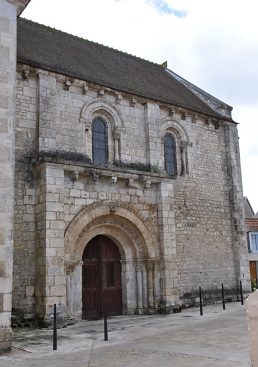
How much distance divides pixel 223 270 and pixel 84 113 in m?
8.07

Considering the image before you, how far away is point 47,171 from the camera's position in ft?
37.8

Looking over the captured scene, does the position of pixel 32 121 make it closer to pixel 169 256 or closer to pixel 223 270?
pixel 169 256

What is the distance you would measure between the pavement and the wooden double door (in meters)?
0.84

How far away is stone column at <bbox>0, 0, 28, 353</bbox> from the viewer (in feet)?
26.5

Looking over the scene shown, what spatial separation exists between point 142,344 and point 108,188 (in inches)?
223

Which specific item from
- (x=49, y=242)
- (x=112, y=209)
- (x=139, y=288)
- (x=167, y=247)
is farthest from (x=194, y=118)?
(x=49, y=242)

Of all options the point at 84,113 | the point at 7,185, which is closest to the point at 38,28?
the point at 84,113

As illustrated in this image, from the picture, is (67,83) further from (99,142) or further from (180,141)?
(180,141)

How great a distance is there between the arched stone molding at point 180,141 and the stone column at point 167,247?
1.81 meters

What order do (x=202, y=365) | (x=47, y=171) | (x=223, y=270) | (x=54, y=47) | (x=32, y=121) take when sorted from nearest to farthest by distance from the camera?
1. (x=202, y=365)
2. (x=47, y=171)
3. (x=32, y=121)
4. (x=54, y=47)
5. (x=223, y=270)

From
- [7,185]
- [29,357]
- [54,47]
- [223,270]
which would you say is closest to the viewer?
[29,357]

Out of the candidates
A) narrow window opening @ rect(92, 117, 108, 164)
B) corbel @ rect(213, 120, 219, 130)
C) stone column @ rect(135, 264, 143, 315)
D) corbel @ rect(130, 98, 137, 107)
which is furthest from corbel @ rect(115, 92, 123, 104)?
stone column @ rect(135, 264, 143, 315)

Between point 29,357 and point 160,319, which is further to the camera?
point 160,319

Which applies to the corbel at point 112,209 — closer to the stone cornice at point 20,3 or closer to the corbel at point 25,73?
the corbel at point 25,73
